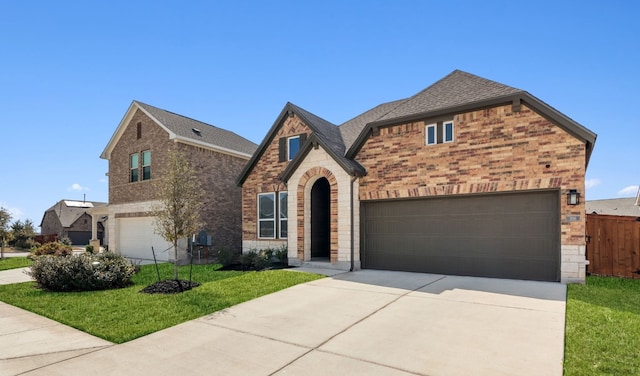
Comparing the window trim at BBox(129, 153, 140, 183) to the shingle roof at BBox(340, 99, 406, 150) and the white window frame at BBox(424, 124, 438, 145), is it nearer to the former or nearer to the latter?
the shingle roof at BBox(340, 99, 406, 150)

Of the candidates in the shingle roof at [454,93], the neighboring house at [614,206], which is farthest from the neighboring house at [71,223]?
the neighboring house at [614,206]

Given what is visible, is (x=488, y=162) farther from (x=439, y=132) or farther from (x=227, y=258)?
(x=227, y=258)

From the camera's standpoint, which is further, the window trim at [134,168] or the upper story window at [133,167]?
the upper story window at [133,167]

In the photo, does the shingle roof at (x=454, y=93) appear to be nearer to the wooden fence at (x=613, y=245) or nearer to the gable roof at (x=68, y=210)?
the wooden fence at (x=613, y=245)

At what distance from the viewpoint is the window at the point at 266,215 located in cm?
1512

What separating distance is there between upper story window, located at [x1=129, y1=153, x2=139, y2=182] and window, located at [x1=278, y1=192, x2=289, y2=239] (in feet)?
31.4

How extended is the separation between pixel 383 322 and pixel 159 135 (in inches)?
626

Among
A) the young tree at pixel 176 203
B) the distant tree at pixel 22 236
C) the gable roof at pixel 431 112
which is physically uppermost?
the gable roof at pixel 431 112

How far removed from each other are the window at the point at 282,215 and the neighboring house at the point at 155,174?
416cm

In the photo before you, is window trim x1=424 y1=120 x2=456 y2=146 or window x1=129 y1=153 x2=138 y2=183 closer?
window trim x1=424 y1=120 x2=456 y2=146

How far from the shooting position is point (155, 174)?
1808cm

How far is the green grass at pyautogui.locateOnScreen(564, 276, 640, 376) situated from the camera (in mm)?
4391

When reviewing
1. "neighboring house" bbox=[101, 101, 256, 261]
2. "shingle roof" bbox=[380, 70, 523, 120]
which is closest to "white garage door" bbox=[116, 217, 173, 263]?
"neighboring house" bbox=[101, 101, 256, 261]

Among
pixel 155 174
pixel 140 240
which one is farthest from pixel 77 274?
pixel 140 240
